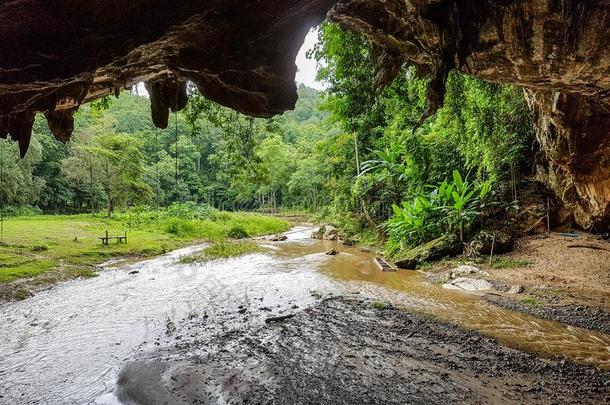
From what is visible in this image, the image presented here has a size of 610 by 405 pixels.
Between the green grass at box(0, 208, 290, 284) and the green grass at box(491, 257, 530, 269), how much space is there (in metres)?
13.8

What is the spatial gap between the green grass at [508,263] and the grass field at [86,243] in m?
13.7

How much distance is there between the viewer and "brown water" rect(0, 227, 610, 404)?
5.13m

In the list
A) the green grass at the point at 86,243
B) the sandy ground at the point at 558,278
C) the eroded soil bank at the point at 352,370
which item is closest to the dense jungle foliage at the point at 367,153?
the sandy ground at the point at 558,278

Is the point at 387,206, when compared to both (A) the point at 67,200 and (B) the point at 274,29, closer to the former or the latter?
(B) the point at 274,29

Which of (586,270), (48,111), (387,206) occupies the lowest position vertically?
(586,270)

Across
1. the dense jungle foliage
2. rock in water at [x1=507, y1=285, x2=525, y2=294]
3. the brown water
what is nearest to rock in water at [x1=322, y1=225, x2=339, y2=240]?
the dense jungle foliage

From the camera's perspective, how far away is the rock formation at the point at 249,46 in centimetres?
361

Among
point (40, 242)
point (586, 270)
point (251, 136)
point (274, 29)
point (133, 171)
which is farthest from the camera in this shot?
point (133, 171)

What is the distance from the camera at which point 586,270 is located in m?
8.73

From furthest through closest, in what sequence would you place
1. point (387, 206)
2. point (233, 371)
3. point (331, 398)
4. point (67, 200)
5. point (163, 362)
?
point (67, 200), point (387, 206), point (163, 362), point (233, 371), point (331, 398)

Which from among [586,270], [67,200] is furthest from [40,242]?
[67,200]

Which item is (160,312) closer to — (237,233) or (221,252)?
(221,252)

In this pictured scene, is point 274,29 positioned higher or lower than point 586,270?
higher

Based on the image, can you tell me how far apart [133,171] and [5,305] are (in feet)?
73.3
